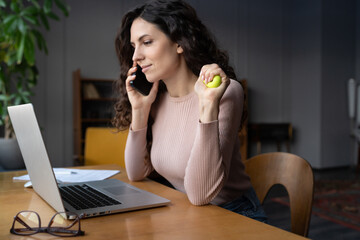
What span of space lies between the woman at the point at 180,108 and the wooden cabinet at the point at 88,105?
135 inches

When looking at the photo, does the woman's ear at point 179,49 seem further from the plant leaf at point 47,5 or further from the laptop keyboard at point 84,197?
the plant leaf at point 47,5

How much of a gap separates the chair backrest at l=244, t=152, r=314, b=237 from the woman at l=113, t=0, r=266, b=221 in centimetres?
9

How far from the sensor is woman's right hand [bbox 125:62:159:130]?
142 centimetres

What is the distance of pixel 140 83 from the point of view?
1.47m

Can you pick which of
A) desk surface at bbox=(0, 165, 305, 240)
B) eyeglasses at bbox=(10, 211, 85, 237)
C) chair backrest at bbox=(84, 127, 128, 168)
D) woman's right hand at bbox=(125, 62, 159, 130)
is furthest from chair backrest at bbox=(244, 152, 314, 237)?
chair backrest at bbox=(84, 127, 128, 168)

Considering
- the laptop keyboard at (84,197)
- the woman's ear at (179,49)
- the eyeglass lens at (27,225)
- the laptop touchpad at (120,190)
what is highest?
the woman's ear at (179,49)

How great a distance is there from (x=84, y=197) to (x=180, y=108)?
1.92 feet

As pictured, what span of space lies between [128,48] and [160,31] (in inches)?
11.7

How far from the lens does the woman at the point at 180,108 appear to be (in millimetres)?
1053

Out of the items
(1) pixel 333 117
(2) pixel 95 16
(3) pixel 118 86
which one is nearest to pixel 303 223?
(3) pixel 118 86

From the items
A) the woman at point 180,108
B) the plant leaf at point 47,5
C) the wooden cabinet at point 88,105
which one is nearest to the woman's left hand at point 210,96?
the woman at point 180,108

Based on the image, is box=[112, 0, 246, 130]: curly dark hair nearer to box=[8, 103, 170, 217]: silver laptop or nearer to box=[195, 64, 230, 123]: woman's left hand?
box=[195, 64, 230, 123]: woman's left hand

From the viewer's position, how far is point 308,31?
6707 mm

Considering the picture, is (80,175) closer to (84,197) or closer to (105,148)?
(84,197)
